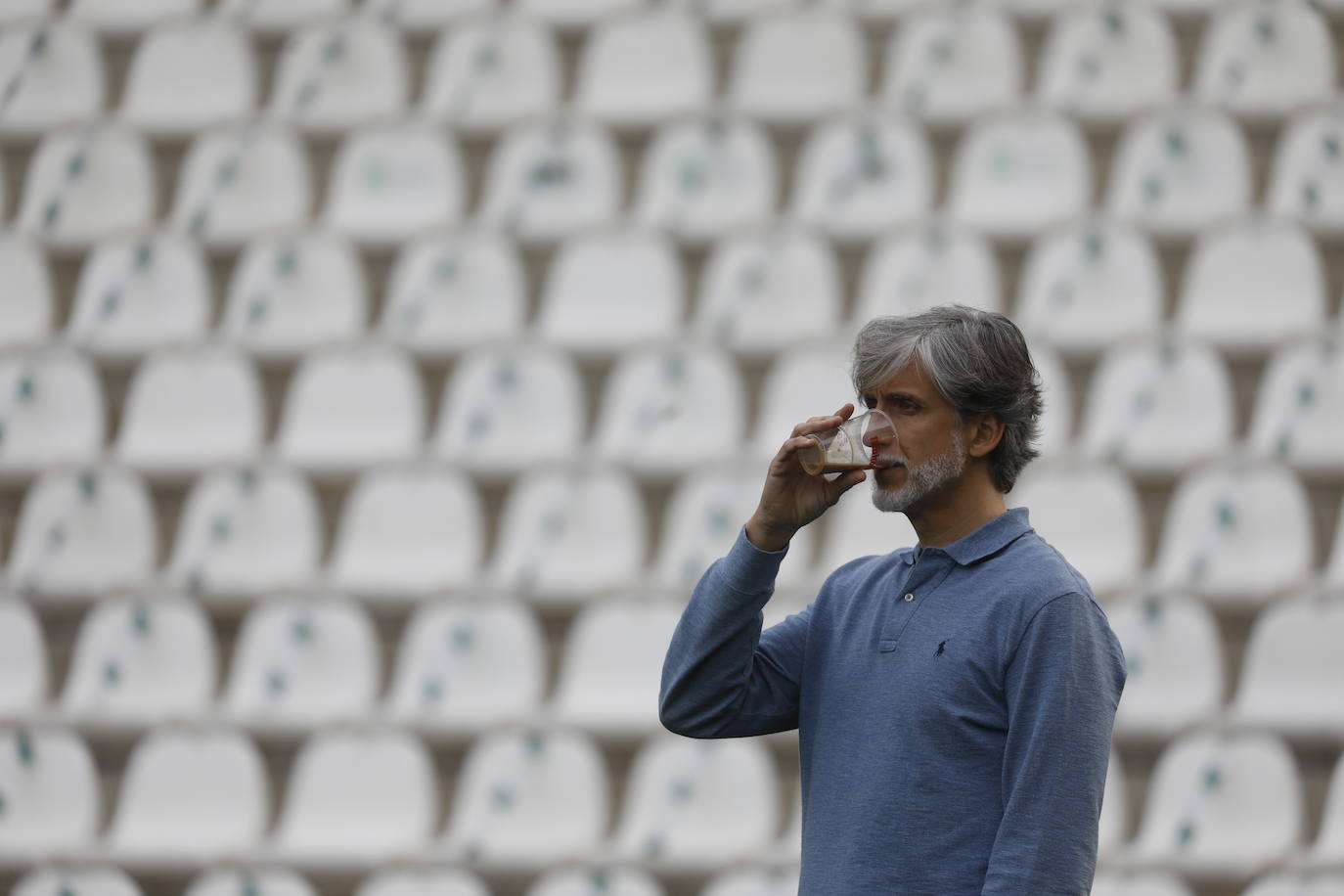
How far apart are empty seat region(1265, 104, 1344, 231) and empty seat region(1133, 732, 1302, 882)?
1.21 metres

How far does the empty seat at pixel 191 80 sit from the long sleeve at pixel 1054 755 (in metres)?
3.12

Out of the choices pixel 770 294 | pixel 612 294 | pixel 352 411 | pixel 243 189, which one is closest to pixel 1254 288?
pixel 770 294

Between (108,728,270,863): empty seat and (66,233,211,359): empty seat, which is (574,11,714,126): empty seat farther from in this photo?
(108,728,270,863): empty seat

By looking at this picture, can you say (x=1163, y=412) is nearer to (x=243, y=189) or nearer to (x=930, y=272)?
(x=930, y=272)

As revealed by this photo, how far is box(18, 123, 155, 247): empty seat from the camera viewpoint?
11.5 ft

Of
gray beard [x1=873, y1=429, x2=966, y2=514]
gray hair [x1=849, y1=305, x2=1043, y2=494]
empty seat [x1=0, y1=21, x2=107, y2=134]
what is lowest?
gray beard [x1=873, y1=429, x2=966, y2=514]

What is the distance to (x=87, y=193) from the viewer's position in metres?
3.54

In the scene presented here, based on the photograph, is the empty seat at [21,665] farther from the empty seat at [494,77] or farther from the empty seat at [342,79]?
the empty seat at [494,77]

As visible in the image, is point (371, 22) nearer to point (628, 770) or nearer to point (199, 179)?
point (199, 179)

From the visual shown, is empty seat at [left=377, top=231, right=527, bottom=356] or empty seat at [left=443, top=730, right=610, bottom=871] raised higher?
empty seat at [left=377, top=231, right=527, bottom=356]

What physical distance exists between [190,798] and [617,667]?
847 millimetres

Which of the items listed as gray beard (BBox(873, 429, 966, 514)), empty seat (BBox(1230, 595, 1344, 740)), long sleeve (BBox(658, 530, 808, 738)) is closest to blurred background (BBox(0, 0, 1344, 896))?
empty seat (BBox(1230, 595, 1344, 740))

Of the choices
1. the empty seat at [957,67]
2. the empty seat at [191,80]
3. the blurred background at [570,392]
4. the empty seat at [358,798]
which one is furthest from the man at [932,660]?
the empty seat at [191,80]

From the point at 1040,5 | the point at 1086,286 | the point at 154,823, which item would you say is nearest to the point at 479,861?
the point at 154,823
